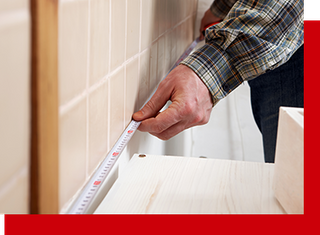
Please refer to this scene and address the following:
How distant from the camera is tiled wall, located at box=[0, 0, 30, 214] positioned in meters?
0.26

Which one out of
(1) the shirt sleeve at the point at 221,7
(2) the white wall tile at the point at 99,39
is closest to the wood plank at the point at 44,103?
(2) the white wall tile at the point at 99,39

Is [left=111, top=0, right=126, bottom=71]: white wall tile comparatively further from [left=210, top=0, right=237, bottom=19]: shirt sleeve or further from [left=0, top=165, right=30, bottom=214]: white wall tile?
[left=210, top=0, right=237, bottom=19]: shirt sleeve

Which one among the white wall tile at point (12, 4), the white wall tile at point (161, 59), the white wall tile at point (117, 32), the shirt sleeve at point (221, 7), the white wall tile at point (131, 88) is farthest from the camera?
the shirt sleeve at point (221, 7)

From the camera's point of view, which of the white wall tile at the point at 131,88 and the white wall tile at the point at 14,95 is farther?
the white wall tile at the point at 131,88

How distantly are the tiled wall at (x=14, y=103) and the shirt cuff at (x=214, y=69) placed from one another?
18.9 inches

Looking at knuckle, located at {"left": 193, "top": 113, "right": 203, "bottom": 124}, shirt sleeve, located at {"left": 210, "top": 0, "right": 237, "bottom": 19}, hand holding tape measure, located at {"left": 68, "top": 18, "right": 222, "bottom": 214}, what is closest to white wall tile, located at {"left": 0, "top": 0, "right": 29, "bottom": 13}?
hand holding tape measure, located at {"left": 68, "top": 18, "right": 222, "bottom": 214}

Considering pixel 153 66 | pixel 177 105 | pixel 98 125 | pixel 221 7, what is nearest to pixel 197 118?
pixel 177 105

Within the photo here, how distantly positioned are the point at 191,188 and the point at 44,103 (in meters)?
0.29

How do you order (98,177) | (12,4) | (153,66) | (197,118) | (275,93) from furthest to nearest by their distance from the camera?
(275,93), (153,66), (197,118), (98,177), (12,4)

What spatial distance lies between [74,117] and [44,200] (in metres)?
0.10

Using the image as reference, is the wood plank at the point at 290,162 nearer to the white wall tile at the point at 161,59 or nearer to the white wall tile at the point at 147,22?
the white wall tile at the point at 147,22

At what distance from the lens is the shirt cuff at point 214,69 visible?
28.8 inches

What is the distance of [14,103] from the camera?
281 millimetres

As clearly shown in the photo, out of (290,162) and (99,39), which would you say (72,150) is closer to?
(99,39)
